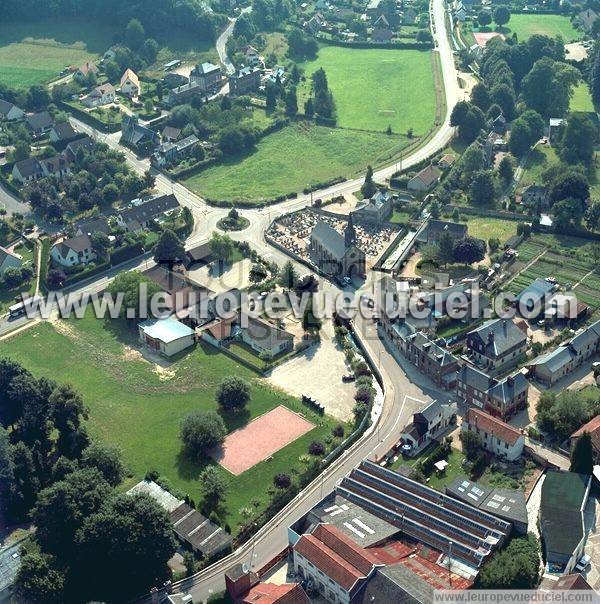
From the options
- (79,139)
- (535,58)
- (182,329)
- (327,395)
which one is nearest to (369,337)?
(327,395)

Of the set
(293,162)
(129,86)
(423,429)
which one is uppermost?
(129,86)

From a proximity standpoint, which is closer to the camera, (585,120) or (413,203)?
(413,203)

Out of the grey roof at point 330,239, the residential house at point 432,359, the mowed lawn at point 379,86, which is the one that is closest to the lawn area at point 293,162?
the mowed lawn at point 379,86

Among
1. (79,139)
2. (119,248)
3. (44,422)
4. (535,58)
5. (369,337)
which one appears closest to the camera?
(44,422)

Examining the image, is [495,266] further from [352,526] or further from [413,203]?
[352,526]

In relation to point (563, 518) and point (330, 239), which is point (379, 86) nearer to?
point (330, 239)

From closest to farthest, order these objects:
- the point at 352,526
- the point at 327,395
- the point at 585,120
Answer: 1. the point at 352,526
2. the point at 327,395
3. the point at 585,120

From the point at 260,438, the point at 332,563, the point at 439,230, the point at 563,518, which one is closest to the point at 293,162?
the point at 439,230

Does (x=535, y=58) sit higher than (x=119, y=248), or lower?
higher
